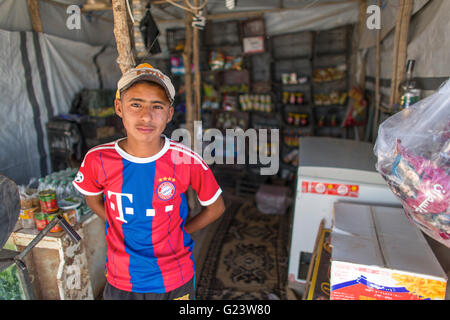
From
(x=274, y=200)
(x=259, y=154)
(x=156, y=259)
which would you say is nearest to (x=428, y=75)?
(x=156, y=259)

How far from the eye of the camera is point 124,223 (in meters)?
1.41

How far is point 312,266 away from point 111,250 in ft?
4.37

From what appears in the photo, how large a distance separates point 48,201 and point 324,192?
1974 mm

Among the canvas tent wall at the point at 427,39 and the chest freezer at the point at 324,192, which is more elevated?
the canvas tent wall at the point at 427,39

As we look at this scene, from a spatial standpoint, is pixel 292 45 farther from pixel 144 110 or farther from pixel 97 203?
pixel 97 203

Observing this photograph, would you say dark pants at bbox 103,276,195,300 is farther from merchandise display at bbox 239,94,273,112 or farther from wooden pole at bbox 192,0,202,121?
merchandise display at bbox 239,94,273,112

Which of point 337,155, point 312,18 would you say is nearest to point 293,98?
point 312,18

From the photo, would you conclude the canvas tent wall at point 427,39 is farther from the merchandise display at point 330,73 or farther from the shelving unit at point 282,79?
the shelving unit at point 282,79

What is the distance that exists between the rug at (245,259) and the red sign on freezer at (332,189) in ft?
3.83

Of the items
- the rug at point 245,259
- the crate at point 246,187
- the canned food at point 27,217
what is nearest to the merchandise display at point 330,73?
the crate at point 246,187

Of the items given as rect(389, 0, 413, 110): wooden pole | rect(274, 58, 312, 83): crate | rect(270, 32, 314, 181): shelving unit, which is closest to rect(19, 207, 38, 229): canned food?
rect(389, 0, 413, 110): wooden pole

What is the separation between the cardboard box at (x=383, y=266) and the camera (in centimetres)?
132

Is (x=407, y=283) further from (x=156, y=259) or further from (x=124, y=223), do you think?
(x=124, y=223)

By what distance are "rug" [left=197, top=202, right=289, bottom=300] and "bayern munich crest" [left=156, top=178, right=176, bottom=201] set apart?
1755 mm
